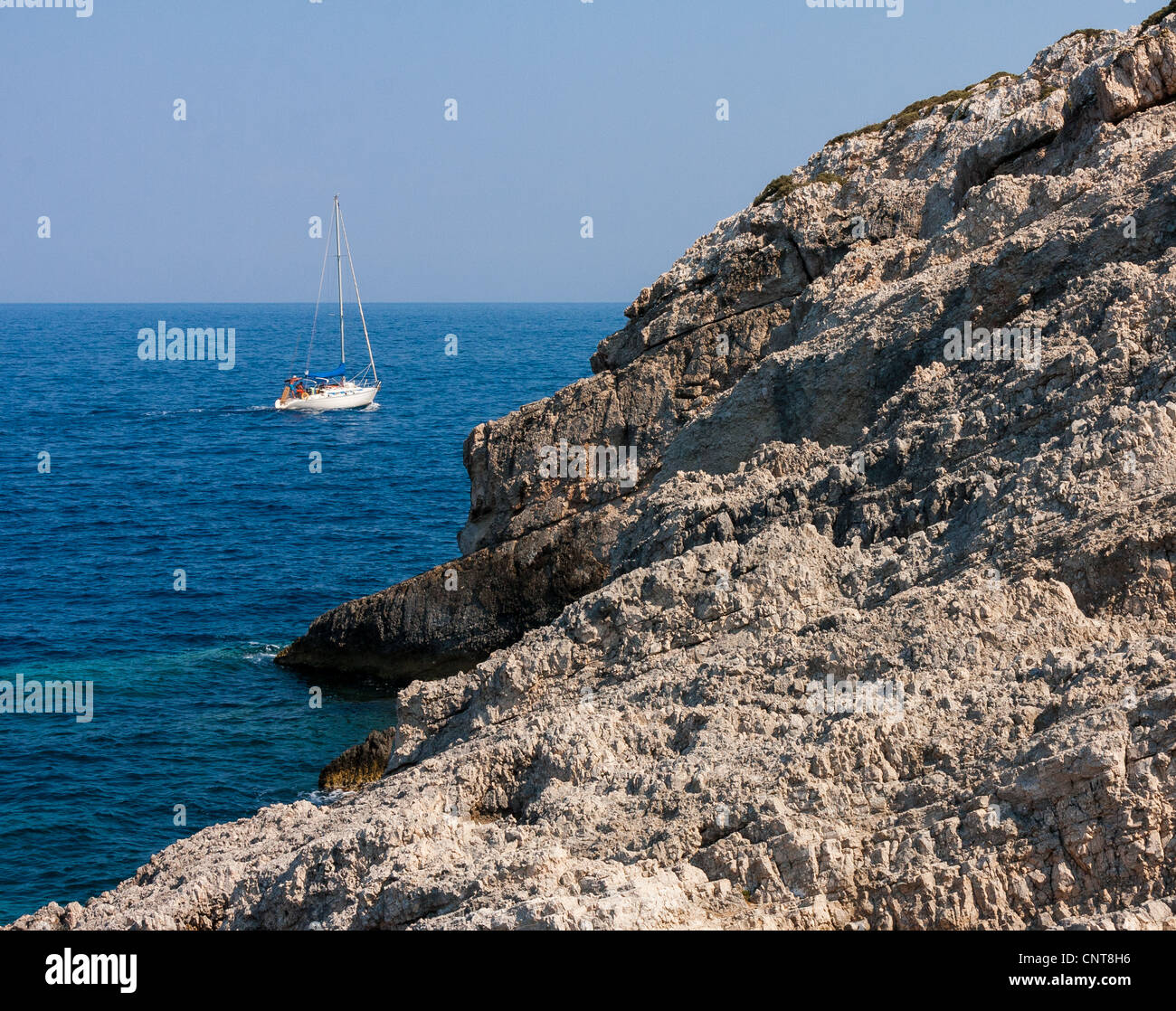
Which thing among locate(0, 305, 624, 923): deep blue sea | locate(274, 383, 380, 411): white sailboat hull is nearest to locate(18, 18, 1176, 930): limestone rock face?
locate(0, 305, 624, 923): deep blue sea

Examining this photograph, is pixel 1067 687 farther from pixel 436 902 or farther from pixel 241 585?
pixel 241 585

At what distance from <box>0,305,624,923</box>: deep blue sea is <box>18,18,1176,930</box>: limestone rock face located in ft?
44.0

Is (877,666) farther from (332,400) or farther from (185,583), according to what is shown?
(332,400)

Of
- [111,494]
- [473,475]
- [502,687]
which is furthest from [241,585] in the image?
[502,687]

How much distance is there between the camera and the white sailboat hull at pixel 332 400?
3730 inches

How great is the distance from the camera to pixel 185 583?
45.5m

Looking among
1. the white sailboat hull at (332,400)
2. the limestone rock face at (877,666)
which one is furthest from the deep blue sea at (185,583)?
the limestone rock face at (877,666)

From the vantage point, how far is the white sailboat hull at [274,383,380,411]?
311 ft

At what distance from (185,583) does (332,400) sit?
51063mm

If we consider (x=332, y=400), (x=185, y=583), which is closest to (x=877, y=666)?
(x=185, y=583)

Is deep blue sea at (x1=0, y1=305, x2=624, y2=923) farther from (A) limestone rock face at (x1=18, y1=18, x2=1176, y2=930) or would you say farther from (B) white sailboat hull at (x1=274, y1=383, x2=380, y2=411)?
(A) limestone rock face at (x1=18, y1=18, x2=1176, y2=930)

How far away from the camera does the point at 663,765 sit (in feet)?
38.0

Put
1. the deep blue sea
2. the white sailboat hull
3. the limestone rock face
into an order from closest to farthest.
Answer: the limestone rock face → the deep blue sea → the white sailboat hull

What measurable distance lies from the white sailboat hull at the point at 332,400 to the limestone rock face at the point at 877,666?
249 ft
